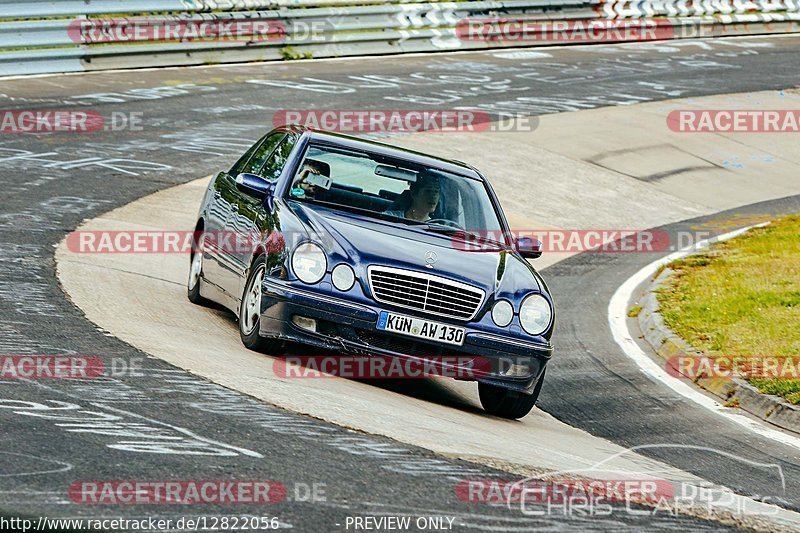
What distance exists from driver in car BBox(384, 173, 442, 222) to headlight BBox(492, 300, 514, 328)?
1.15m

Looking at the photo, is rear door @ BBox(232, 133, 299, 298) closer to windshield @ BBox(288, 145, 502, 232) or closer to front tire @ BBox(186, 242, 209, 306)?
windshield @ BBox(288, 145, 502, 232)

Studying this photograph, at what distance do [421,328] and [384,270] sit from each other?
1.44ft

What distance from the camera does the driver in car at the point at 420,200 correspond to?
9375mm

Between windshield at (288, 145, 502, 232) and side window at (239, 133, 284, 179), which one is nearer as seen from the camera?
windshield at (288, 145, 502, 232)

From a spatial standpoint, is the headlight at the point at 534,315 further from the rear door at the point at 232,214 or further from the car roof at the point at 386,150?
the rear door at the point at 232,214

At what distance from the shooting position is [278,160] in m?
9.92

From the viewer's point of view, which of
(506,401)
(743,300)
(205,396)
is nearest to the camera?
(205,396)

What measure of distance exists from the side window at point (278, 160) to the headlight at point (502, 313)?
2.10 metres

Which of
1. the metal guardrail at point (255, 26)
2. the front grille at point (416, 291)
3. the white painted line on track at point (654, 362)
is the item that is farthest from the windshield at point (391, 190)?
the metal guardrail at point (255, 26)

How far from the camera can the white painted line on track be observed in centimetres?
946

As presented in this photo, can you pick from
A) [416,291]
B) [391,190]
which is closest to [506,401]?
[416,291]

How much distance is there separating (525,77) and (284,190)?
17259 millimetres

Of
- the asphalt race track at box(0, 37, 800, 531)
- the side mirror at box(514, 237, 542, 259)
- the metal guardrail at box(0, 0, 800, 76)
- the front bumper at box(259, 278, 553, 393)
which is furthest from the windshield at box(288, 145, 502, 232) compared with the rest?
the metal guardrail at box(0, 0, 800, 76)

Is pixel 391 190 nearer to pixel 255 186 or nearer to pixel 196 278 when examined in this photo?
pixel 255 186
